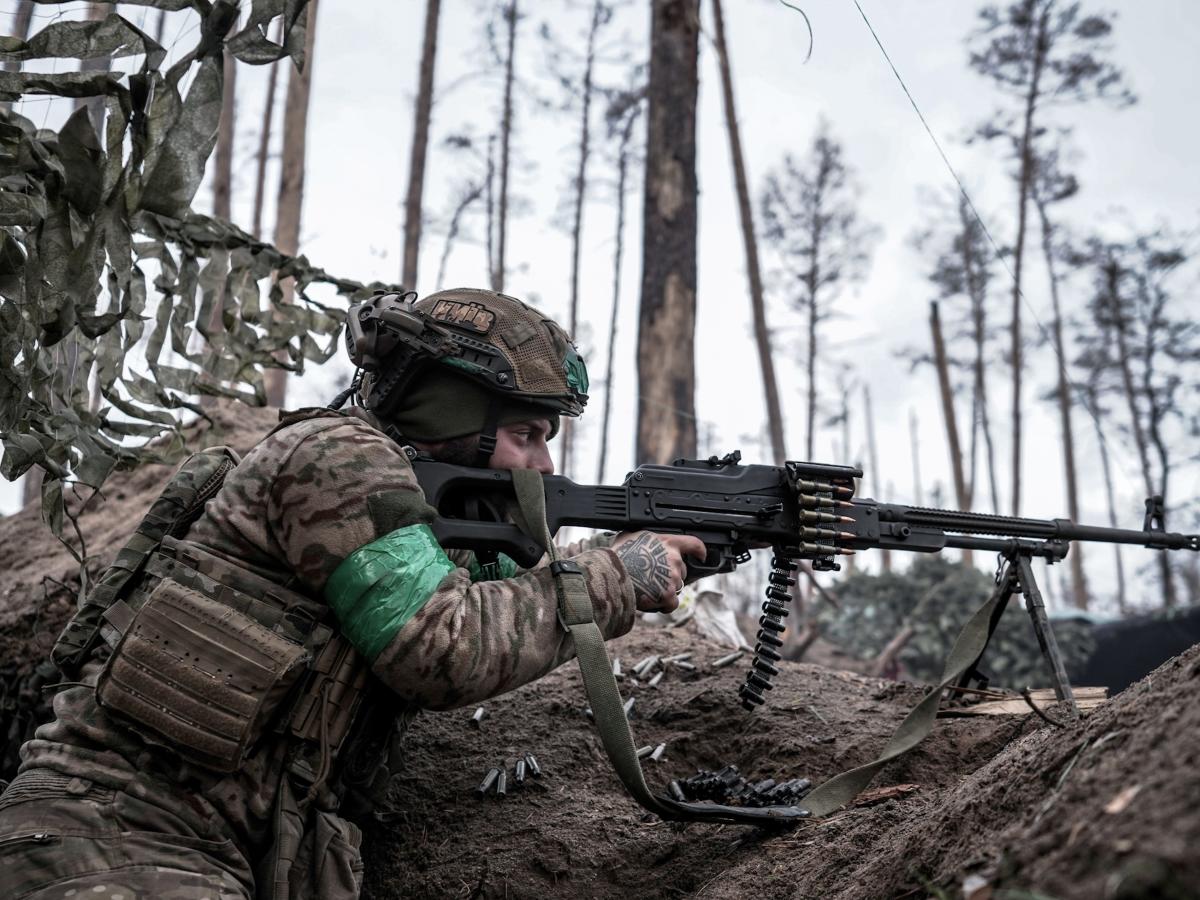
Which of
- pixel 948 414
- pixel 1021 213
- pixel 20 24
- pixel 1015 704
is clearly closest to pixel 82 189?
pixel 20 24

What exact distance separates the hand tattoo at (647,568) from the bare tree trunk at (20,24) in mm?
2629

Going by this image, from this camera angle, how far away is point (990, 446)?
27.6 meters

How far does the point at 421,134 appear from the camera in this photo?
1692 cm

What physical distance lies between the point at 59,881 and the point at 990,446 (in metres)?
28.0

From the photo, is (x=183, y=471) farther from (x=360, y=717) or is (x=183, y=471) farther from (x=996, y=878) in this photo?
(x=996, y=878)

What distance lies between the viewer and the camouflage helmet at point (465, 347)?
3.35m

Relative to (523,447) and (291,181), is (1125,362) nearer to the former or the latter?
(291,181)

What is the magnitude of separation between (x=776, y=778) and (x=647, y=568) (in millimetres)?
1240

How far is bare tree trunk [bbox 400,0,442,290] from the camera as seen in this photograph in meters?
16.4

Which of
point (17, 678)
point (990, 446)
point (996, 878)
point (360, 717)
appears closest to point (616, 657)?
point (360, 717)

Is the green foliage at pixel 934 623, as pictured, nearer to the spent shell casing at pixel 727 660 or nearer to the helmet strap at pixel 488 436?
the spent shell casing at pixel 727 660

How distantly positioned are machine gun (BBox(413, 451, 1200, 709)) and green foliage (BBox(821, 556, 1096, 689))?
7730mm

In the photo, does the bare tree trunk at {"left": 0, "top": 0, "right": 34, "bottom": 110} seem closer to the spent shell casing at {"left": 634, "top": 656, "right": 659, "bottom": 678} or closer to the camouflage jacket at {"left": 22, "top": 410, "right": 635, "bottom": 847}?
the camouflage jacket at {"left": 22, "top": 410, "right": 635, "bottom": 847}

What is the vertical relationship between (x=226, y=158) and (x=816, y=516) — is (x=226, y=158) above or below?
above
